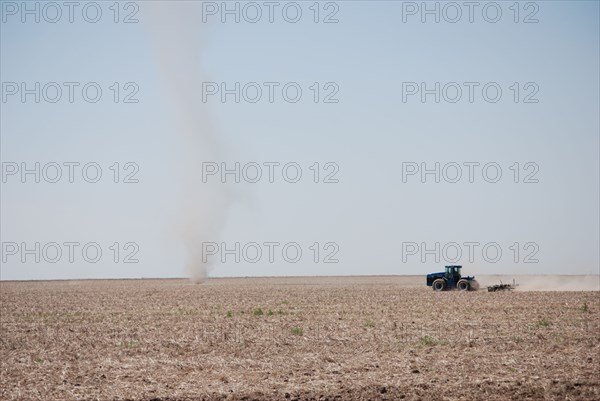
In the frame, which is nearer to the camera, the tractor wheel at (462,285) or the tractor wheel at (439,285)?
the tractor wheel at (462,285)

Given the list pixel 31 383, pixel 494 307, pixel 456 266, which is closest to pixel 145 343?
pixel 31 383

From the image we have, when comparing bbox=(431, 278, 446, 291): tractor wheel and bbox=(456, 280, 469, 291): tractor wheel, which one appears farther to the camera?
bbox=(431, 278, 446, 291): tractor wheel

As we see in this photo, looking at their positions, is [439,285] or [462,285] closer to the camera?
[462,285]

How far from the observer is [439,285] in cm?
5634

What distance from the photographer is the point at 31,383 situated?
59.1 ft

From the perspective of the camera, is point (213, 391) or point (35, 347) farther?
point (35, 347)

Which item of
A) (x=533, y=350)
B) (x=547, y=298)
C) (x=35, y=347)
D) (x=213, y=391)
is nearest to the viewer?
(x=213, y=391)

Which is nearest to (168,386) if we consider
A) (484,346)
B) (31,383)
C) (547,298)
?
(31,383)

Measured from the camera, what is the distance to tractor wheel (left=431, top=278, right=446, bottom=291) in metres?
55.9

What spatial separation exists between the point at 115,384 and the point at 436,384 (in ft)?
26.9

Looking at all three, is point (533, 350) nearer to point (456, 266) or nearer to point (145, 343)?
point (145, 343)

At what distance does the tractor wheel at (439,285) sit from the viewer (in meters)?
55.9

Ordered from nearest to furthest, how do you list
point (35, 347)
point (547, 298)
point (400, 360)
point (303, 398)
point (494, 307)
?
1. point (303, 398)
2. point (400, 360)
3. point (35, 347)
4. point (494, 307)
5. point (547, 298)

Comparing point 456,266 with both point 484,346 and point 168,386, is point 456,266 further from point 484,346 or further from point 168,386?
point 168,386
